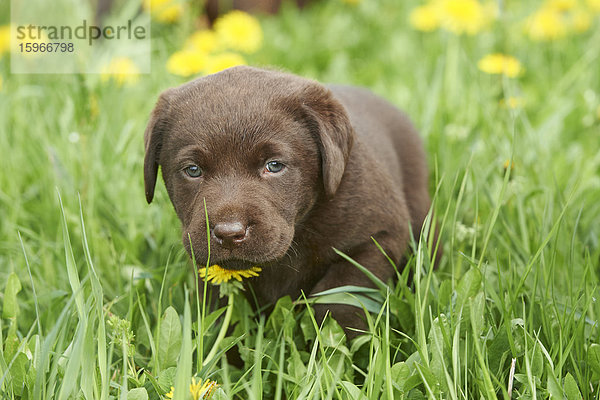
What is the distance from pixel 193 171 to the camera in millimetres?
2545

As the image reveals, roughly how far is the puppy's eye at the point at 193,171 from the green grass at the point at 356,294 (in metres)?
0.31

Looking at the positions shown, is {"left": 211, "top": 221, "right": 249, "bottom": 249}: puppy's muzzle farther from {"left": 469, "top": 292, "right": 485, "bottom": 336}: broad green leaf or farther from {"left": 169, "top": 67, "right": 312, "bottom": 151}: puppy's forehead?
{"left": 469, "top": 292, "right": 485, "bottom": 336}: broad green leaf

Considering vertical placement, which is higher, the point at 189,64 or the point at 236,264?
the point at 189,64

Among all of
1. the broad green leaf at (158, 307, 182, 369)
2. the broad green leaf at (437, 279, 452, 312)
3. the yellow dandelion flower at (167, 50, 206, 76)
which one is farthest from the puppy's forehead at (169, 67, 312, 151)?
the yellow dandelion flower at (167, 50, 206, 76)

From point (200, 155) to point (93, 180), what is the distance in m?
1.54

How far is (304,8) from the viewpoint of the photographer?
7.96m

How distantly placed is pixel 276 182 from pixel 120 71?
2.94 metres

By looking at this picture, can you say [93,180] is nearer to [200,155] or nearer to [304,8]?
[200,155]

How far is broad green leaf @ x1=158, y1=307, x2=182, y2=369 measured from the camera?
2438 millimetres

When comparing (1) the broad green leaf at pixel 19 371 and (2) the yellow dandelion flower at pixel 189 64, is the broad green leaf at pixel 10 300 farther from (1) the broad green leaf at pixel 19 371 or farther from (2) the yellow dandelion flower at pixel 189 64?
(2) the yellow dandelion flower at pixel 189 64

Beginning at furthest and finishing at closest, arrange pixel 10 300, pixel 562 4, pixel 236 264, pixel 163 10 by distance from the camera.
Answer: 1. pixel 562 4
2. pixel 163 10
3. pixel 10 300
4. pixel 236 264

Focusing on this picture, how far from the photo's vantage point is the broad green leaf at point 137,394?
7.00 ft

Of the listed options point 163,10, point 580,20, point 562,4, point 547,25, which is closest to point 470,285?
point 163,10

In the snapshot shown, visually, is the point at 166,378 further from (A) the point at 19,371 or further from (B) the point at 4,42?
(B) the point at 4,42
